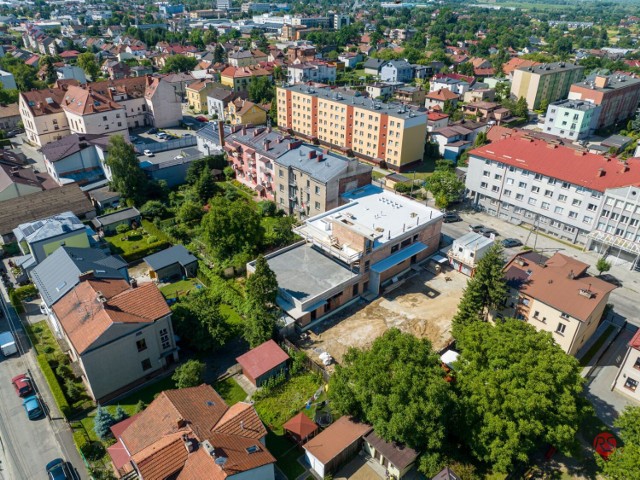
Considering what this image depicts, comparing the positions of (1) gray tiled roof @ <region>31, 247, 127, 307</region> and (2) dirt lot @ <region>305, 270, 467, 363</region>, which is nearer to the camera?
(1) gray tiled roof @ <region>31, 247, 127, 307</region>

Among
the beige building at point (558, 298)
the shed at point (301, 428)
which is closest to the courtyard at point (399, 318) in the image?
the beige building at point (558, 298)

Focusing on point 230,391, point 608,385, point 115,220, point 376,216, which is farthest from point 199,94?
point 608,385

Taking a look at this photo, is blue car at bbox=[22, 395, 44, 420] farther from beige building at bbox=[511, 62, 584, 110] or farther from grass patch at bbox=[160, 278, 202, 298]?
beige building at bbox=[511, 62, 584, 110]

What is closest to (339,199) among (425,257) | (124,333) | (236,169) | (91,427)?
(425,257)

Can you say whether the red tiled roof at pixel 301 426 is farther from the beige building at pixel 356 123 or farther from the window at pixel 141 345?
the beige building at pixel 356 123

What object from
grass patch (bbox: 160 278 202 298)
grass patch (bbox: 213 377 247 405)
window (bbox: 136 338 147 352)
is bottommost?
grass patch (bbox: 213 377 247 405)

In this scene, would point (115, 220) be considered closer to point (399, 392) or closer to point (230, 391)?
point (230, 391)

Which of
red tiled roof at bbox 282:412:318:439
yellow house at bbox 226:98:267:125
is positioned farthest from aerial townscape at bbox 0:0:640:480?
yellow house at bbox 226:98:267:125

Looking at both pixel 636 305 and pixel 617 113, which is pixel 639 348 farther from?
pixel 617 113

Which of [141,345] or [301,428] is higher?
[141,345]
